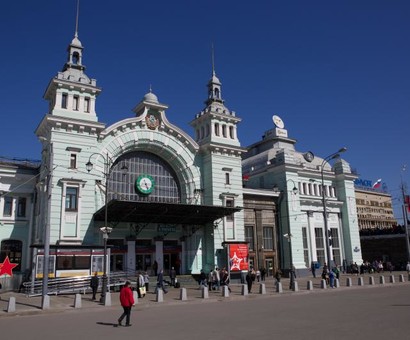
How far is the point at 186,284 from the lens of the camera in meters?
36.1

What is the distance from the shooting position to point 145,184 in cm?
3778

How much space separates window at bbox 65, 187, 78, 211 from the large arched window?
3376 mm

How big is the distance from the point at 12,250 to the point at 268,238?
2645 cm

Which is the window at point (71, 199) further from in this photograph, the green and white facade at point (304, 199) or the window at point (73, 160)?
the green and white facade at point (304, 199)

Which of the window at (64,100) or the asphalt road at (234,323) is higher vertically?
the window at (64,100)

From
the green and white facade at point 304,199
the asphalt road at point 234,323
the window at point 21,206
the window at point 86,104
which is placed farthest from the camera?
the green and white facade at point 304,199

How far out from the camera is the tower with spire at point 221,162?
4066cm

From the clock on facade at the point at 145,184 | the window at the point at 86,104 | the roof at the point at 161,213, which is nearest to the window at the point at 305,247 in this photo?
the roof at the point at 161,213

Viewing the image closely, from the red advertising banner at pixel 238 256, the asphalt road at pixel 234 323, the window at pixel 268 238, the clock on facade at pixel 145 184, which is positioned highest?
the clock on facade at pixel 145 184

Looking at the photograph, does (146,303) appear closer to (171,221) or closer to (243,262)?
(171,221)

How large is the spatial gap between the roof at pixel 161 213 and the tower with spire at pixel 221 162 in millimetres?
2852

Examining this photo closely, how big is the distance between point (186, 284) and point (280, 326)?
22926mm

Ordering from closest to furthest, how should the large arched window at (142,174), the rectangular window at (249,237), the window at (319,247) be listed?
the large arched window at (142,174) < the rectangular window at (249,237) < the window at (319,247)

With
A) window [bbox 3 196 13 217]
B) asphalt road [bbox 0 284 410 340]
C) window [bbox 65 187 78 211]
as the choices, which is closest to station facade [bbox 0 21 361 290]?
window [bbox 65 187 78 211]
